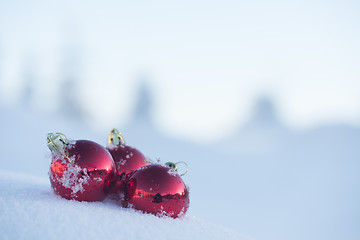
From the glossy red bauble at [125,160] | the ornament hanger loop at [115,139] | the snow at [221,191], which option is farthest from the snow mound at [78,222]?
the ornament hanger loop at [115,139]

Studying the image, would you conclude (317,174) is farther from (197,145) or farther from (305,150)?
(197,145)

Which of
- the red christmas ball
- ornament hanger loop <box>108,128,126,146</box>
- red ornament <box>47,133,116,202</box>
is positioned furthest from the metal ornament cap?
ornament hanger loop <box>108,128,126,146</box>

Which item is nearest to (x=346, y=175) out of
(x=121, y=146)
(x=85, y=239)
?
(x=121, y=146)

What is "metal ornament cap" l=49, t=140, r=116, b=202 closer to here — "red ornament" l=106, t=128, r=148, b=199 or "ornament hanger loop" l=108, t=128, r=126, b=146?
"red ornament" l=106, t=128, r=148, b=199

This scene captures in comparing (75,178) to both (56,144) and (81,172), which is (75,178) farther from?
(56,144)

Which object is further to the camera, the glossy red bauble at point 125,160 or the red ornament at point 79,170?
the glossy red bauble at point 125,160

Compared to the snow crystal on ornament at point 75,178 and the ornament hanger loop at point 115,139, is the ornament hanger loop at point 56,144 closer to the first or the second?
the snow crystal on ornament at point 75,178

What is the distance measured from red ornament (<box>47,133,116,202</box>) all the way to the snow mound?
0.04 m

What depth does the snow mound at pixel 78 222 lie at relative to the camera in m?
0.84

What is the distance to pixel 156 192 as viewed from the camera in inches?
45.3

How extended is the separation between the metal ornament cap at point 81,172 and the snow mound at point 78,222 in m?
0.04

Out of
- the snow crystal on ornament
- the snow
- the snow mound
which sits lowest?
the snow

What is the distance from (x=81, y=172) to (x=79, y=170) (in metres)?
0.01

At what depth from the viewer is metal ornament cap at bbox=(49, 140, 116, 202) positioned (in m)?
1.16
